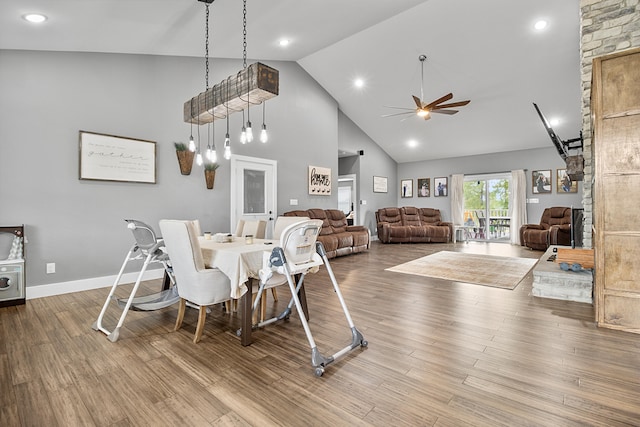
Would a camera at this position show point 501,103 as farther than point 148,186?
Yes

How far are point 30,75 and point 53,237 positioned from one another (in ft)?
5.95

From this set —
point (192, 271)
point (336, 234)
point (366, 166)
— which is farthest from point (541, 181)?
point (192, 271)

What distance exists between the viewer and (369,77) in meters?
6.73

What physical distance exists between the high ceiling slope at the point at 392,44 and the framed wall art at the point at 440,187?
63.6 inches

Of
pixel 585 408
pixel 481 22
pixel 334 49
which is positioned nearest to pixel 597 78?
pixel 585 408

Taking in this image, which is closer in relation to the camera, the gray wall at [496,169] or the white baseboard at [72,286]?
the white baseboard at [72,286]

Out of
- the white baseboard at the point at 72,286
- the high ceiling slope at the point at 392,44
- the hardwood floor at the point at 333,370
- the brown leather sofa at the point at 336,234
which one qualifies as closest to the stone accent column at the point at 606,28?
the high ceiling slope at the point at 392,44

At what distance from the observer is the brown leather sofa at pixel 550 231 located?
673 cm

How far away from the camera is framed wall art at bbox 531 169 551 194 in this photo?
824 centimetres

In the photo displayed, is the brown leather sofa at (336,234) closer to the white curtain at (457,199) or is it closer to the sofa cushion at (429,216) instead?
the sofa cushion at (429,216)

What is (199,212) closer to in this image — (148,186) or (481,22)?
(148,186)

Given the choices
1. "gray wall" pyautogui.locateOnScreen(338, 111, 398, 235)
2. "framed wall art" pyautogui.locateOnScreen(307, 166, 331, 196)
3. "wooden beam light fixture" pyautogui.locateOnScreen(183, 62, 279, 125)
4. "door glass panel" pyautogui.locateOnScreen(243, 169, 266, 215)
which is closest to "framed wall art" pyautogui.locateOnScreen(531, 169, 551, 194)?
"gray wall" pyautogui.locateOnScreen(338, 111, 398, 235)

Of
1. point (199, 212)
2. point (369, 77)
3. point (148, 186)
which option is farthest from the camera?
point (369, 77)

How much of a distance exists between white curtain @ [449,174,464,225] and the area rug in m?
3.30
